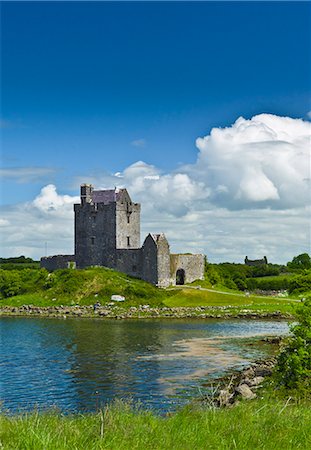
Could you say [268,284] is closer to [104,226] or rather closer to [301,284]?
[104,226]

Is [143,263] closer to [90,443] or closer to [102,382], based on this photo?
[102,382]

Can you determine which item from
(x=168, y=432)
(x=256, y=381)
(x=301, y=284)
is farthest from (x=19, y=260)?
(x=168, y=432)

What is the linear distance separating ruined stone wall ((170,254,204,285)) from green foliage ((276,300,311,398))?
48.1 metres

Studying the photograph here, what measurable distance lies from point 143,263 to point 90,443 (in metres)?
59.2

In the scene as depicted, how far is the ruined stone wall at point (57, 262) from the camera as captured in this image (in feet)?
243

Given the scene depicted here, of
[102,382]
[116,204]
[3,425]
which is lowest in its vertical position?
[102,382]

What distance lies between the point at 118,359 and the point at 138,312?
2614 cm

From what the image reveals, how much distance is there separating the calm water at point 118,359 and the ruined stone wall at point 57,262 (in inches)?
867

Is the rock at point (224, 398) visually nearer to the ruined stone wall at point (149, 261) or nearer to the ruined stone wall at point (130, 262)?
the ruined stone wall at point (149, 261)

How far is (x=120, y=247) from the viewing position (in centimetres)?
7156

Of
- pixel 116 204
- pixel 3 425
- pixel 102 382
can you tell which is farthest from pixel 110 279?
pixel 3 425

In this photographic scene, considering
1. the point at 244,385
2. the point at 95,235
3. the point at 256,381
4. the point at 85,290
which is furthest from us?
the point at 95,235

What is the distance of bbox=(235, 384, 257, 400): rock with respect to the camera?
19.5 metres

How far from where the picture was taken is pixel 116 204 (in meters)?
71.4
